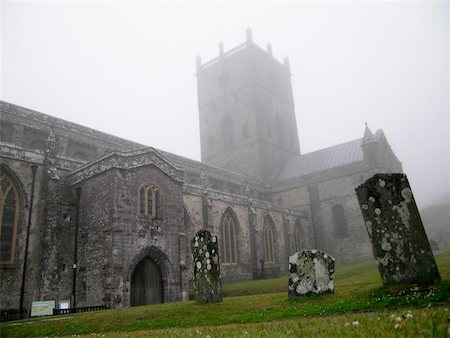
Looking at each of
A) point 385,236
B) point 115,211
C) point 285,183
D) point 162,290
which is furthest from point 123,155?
point 285,183

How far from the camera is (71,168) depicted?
23.8 meters

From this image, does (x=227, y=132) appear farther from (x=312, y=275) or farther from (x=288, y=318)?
(x=288, y=318)

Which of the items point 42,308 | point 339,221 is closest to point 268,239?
point 339,221

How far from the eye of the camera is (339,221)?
134 feet

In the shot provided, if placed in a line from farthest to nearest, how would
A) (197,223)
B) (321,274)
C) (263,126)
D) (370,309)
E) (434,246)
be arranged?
(263,126) → (434,246) → (197,223) → (321,274) → (370,309)

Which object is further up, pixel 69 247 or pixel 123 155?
pixel 123 155

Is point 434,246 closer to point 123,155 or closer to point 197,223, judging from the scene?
point 197,223

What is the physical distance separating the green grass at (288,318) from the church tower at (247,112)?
120 feet

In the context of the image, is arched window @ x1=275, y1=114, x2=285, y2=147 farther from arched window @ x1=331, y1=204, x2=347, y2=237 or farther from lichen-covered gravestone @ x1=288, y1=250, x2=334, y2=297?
lichen-covered gravestone @ x1=288, y1=250, x2=334, y2=297

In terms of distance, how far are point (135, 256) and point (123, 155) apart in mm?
5494

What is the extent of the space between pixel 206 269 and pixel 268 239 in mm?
22779

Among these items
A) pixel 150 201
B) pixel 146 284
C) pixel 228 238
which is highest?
pixel 150 201

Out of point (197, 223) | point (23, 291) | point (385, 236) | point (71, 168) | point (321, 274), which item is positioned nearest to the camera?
point (385, 236)

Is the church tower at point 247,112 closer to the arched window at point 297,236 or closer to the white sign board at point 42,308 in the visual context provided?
the arched window at point 297,236
